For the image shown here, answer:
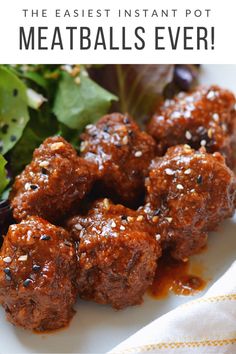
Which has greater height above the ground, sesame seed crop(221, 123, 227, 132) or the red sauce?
sesame seed crop(221, 123, 227, 132)

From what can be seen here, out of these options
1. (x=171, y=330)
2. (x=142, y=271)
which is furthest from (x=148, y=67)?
(x=171, y=330)

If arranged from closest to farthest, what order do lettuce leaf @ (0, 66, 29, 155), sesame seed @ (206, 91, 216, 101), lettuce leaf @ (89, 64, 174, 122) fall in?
sesame seed @ (206, 91, 216, 101) < lettuce leaf @ (0, 66, 29, 155) < lettuce leaf @ (89, 64, 174, 122)

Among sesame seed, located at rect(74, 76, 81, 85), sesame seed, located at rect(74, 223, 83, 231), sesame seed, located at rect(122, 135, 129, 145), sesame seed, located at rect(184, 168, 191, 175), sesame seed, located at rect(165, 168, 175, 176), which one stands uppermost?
sesame seed, located at rect(74, 76, 81, 85)

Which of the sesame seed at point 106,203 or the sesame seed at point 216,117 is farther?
the sesame seed at point 216,117

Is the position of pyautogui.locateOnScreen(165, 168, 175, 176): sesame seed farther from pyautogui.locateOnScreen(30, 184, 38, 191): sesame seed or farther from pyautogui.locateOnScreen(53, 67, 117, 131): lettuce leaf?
pyautogui.locateOnScreen(53, 67, 117, 131): lettuce leaf

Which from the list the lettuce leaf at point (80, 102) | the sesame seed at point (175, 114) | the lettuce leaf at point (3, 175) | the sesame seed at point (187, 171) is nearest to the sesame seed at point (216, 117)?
the sesame seed at point (175, 114)

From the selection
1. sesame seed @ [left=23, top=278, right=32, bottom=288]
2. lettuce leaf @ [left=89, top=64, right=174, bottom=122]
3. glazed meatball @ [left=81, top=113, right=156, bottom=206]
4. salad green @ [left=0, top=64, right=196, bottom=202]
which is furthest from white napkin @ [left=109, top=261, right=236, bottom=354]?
lettuce leaf @ [left=89, top=64, right=174, bottom=122]

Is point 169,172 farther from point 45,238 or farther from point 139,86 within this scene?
point 139,86

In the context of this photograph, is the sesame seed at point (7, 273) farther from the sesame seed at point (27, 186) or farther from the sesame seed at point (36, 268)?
the sesame seed at point (27, 186)
